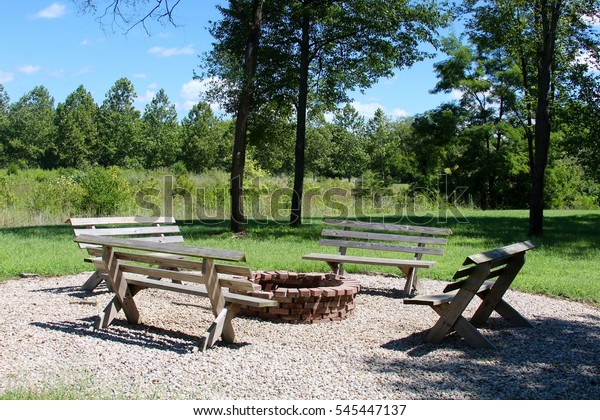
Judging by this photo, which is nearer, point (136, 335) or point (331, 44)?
point (136, 335)

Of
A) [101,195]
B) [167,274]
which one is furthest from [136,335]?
[101,195]

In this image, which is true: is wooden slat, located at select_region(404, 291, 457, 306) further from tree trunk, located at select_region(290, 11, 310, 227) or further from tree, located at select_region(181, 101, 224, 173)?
tree, located at select_region(181, 101, 224, 173)

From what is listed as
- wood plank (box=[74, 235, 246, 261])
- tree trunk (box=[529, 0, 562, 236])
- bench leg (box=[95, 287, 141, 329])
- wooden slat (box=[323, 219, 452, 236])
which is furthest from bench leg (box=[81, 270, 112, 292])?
tree trunk (box=[529, 0, 562, 236])

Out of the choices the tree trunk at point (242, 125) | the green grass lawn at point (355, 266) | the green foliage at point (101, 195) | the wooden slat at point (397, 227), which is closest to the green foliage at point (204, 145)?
the green foliage at point (101, 195)

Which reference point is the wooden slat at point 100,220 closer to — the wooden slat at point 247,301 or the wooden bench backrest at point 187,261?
the wooden bench backrest at point 187,261

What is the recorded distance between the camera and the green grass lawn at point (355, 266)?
29.6 feet

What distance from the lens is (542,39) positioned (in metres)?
15.5

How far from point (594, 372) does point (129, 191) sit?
53.5ft

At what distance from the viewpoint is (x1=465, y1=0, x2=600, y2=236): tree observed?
49.5 ft

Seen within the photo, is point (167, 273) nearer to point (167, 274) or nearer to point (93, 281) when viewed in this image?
point (167, 274)

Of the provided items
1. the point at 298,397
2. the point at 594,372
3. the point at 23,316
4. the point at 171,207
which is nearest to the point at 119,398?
the point at 298,397
